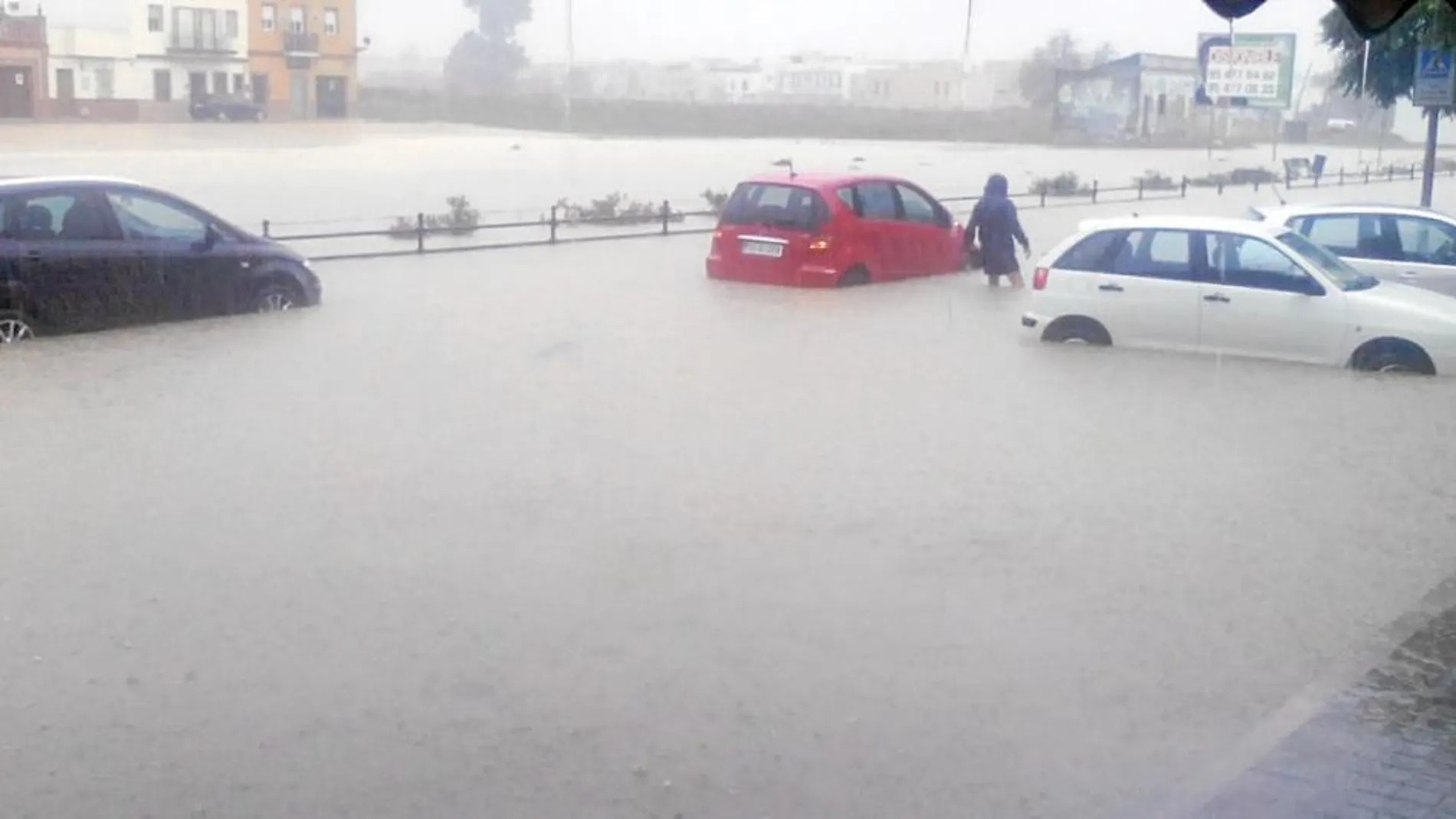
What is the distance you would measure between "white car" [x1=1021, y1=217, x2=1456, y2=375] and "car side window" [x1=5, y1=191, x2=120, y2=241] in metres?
8.41

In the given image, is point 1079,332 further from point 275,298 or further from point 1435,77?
point 275,298

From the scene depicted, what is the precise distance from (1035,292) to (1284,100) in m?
10.8

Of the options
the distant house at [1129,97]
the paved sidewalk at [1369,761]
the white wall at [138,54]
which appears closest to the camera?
the paved sidewalk at [1369,761]

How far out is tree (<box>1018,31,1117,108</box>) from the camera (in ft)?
87.4

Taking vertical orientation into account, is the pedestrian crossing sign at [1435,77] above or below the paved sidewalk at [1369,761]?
above

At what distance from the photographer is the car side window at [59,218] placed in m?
14.7

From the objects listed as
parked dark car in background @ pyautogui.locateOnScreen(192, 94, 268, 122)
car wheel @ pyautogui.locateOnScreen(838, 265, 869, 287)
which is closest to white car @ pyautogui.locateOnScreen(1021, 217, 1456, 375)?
car wheel @ pyautogui.locateOnScreen(838, 265, 869, 287)

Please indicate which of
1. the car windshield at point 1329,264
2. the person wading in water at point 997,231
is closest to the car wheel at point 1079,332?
the car windshield at point 1329,264

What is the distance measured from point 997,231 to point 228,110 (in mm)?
14625

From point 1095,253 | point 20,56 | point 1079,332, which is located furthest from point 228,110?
point 1095,253

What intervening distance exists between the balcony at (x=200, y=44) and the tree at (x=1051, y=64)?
12.8 m

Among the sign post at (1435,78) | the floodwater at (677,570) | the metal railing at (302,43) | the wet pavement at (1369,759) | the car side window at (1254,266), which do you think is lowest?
the floodwater at (677,570)

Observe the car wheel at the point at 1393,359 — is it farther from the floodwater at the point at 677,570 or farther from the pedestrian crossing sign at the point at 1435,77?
the pedestrian crossing sign at the point at 1435,77

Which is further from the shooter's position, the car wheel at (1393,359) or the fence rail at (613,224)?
the fence rail at (613,224)
